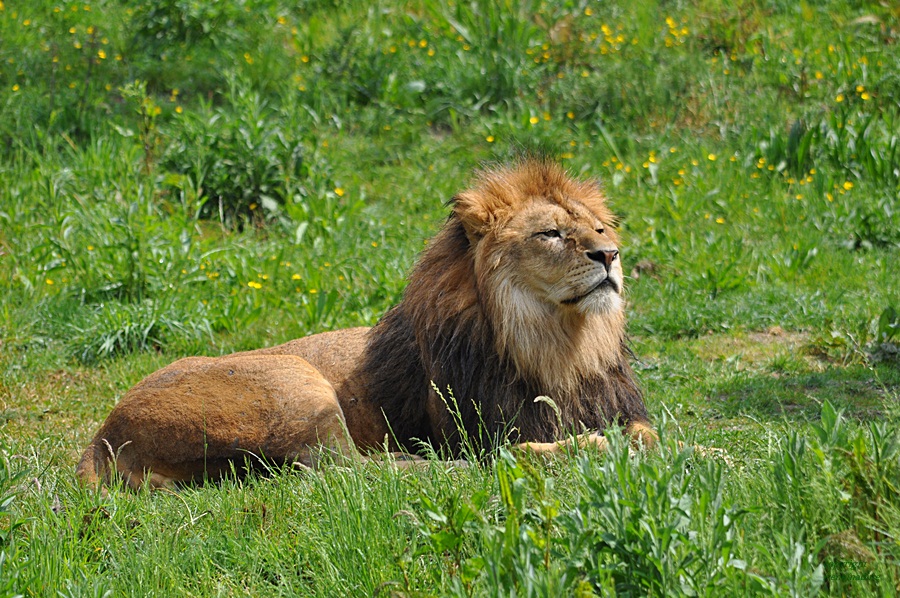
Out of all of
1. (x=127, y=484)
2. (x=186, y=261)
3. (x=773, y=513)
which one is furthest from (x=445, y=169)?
(x=773, y=513)

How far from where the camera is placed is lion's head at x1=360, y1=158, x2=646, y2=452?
4.48 m

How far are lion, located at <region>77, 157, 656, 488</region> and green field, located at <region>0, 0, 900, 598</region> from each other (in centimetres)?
30

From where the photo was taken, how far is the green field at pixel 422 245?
10.1 feet

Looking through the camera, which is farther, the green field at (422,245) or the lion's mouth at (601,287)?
the lion's mouth at (601,287)

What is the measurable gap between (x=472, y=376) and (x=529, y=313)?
37cm

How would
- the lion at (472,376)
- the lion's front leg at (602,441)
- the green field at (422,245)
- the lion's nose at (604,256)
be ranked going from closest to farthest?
1. the green field at (422,245)
2. the lion's front leg at (602,441)
3. the lion's nose at (604,256)
4. the lion at (472,376)

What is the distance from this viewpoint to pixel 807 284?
712 centimetres

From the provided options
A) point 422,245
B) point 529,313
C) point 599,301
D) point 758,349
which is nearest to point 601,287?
point 599,301

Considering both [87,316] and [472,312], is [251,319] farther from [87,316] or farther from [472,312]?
[472,312]

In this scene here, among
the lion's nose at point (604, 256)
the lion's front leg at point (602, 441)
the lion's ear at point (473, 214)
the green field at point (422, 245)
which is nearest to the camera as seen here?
the green field at point (422, 245)

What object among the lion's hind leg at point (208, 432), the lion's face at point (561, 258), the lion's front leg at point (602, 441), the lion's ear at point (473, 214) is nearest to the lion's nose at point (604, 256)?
the lion's face at point (561, 258)

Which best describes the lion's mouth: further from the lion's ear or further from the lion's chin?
→ the lion's ear

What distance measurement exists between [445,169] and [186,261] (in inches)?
101

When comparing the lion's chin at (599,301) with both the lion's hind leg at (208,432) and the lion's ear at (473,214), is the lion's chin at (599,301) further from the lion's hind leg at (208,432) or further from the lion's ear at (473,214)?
the lion's hind leg at (208,432)
